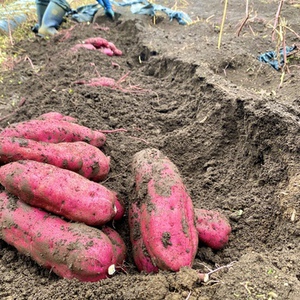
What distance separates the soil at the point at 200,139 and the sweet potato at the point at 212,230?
0.15ft

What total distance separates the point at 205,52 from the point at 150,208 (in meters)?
2.63

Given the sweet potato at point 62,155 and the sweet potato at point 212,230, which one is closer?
the sweet potato at point 212,230

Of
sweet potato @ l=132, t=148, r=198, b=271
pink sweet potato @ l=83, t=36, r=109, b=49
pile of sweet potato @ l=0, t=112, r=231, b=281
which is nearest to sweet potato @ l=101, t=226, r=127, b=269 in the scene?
pile of sweet potato @ l=0, t=112, r=231, b=281

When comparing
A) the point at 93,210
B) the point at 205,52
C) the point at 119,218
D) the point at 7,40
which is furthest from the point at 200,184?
the point at 7,40

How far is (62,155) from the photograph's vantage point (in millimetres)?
1815

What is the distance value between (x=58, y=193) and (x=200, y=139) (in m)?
1.22

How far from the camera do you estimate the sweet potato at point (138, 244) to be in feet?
4.90

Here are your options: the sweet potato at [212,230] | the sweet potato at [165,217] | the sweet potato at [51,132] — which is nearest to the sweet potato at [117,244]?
the sweet potato at [165,217]

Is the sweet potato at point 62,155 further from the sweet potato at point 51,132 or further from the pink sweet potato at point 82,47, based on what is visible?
the pink sweet potato at point 82,47

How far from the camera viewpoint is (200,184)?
2113mm

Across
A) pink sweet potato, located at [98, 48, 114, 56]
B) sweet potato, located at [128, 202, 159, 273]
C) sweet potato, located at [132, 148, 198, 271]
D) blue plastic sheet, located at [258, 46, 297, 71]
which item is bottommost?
pink sweet potato, located at [98, 48, 114, 56]

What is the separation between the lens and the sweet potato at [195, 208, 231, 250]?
1.63m

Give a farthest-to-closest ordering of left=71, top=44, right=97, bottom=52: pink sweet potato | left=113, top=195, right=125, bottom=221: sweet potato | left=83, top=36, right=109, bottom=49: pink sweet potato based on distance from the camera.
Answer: left=83, top=36, right=109, bottom=49: pink sweet potato → left=71, top=44, right=97, bottom=52: pink sweet potato → left=113, top=195, right=125, bottom=221: sweet potato

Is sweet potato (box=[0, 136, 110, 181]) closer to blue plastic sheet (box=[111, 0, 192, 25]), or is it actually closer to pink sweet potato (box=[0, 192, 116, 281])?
pink sweet potato (box=[0, 192, 116, 281])
